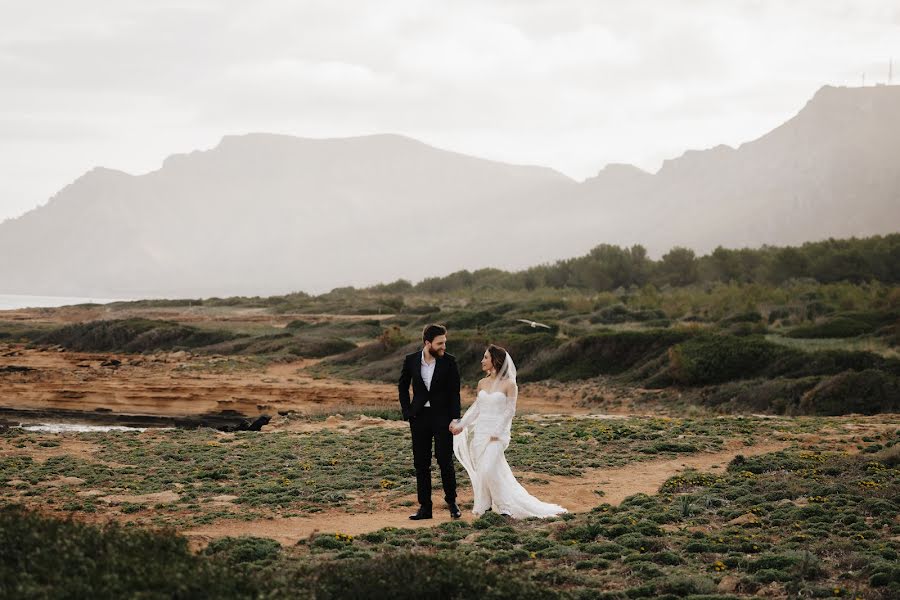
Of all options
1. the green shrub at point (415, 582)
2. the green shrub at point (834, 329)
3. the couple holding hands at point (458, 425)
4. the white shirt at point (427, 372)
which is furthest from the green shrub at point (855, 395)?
the green shrub at point (415, 582)

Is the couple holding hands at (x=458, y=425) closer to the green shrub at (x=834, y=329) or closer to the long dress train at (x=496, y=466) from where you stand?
the long dress train at (x=496, y=466)

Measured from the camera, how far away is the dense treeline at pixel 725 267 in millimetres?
54438

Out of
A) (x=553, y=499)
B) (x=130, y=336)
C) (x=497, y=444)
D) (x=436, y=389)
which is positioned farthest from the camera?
(x=130, y=336)

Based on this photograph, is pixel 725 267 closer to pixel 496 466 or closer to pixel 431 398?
pixel 496 466

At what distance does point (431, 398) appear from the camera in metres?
10.9

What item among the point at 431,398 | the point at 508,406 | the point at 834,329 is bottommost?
the point at 834,329

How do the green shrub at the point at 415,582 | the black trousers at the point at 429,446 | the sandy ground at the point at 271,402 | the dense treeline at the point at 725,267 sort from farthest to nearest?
1. the dense treeline at the point at 725,267
2. the sandy ground at the point at 271,402
3. the black trousers at the point at 429,446
4. the green shrub at the point at 415,582

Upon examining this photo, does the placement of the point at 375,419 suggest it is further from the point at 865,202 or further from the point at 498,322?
the point at 865,202

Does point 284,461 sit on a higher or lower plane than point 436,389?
lower

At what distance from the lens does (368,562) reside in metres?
7.54

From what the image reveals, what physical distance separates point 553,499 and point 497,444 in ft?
6.24

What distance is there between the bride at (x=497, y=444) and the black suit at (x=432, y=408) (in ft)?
1.35

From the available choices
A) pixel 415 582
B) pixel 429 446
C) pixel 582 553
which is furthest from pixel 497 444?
pixel 415 582

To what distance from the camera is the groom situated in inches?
427
